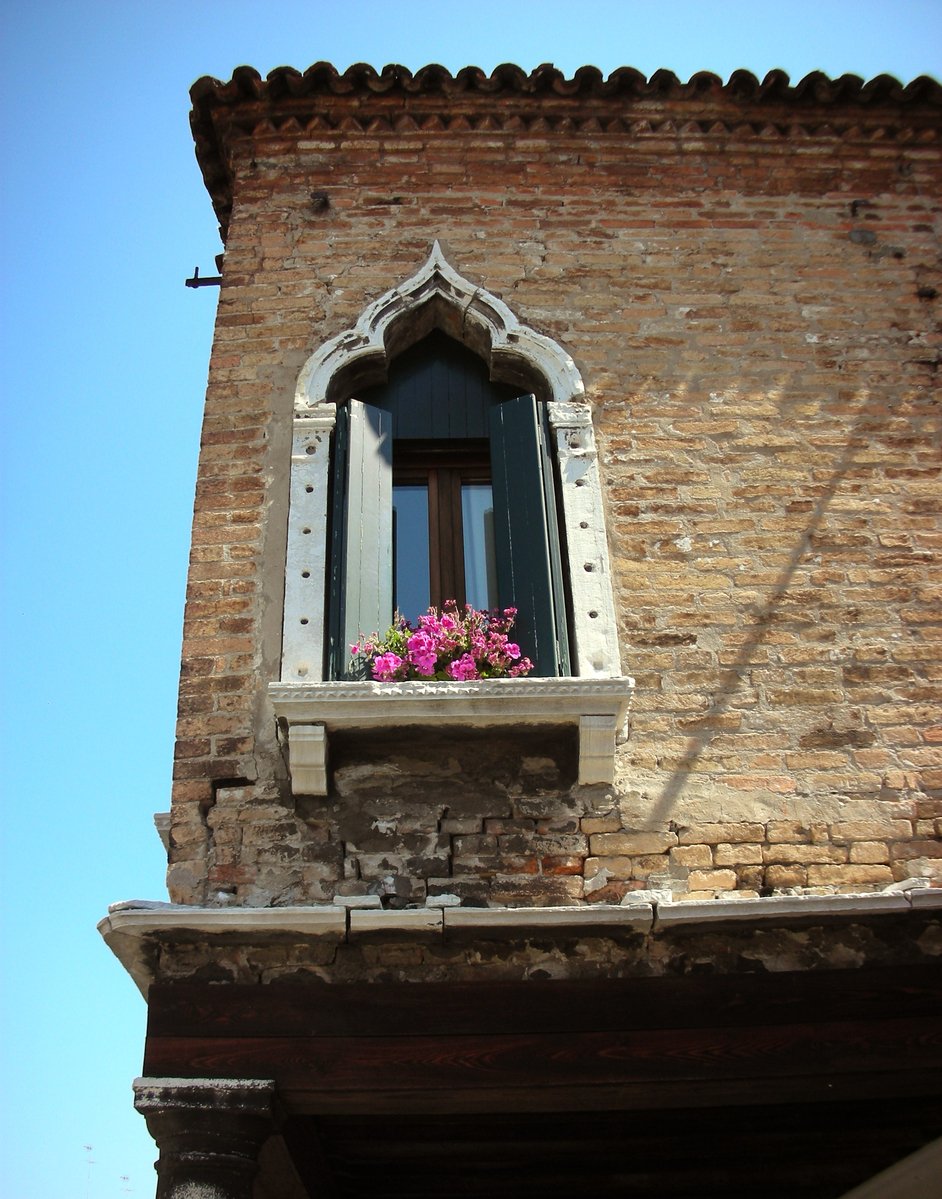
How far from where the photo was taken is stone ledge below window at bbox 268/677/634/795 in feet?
14.5

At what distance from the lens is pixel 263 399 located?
18.6 ft

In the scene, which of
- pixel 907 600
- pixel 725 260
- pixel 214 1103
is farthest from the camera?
pixel 725 260

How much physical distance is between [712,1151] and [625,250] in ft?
14.1

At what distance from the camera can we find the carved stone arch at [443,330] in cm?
570

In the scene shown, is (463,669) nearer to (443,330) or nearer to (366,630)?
(366,630)

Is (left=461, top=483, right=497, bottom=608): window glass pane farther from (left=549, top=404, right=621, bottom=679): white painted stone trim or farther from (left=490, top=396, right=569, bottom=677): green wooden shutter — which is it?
(left=549, top=404, right=621, bottom=679): white painted stone trim

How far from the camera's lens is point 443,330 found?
6.14 meters

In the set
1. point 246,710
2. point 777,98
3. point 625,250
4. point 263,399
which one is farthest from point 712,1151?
point 777,98

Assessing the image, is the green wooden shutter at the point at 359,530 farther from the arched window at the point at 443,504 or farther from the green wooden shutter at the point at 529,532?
the green wooden shutter at the point at 529,532

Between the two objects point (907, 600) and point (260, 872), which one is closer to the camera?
point (260, 872)

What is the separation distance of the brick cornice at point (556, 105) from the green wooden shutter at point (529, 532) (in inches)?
83.7

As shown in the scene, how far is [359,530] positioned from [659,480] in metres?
1.38

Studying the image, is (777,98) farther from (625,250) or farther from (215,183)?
(215,183)

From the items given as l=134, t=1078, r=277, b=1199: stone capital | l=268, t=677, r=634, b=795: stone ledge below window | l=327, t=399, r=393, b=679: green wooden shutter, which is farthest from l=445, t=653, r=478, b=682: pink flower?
l=134, t=1078, r=277, b=1199: stone capital
